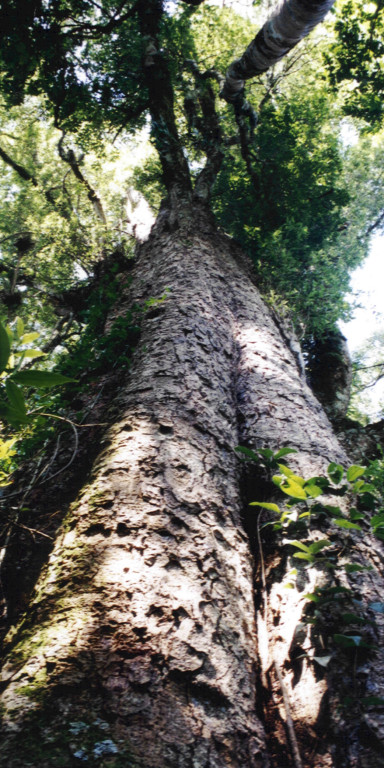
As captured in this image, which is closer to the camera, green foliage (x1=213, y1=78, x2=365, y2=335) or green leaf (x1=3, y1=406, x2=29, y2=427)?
green leaf (x1=3, y1=406, x2=29, y2=427)

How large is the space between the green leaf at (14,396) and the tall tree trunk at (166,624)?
71cm

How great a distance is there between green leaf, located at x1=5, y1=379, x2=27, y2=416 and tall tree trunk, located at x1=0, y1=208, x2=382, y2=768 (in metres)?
0.71

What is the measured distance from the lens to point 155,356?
8.05ft

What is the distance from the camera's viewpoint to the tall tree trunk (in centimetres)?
96

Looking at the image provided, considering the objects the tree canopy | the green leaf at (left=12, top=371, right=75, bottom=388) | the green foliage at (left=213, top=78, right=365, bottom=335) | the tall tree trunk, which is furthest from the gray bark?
the green leaf at (left=12, top=371, right=75, bottom=388)

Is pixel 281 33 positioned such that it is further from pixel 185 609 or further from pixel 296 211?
pixel 185 609

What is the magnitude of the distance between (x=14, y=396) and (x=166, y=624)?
2.83 feet

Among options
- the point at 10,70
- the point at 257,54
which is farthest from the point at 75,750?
the point at 10,70

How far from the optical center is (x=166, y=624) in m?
1.19

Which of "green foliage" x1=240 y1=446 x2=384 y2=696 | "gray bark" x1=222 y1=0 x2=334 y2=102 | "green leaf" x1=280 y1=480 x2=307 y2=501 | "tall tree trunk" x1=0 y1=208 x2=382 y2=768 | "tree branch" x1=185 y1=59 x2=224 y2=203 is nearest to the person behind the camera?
"tall tree trunk" x1=0 y1=208 x2=382 y2=768

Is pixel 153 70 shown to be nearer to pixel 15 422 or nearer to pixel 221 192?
pixel 221 192

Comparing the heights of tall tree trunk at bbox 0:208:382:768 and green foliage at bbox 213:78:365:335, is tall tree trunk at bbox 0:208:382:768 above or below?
below

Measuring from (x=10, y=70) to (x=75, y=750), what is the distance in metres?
7.13

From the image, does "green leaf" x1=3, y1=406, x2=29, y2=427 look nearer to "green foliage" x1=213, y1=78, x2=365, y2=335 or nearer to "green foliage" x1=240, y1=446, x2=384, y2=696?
"green foliage" x1=240, y1=446, x2=384, y2=696
